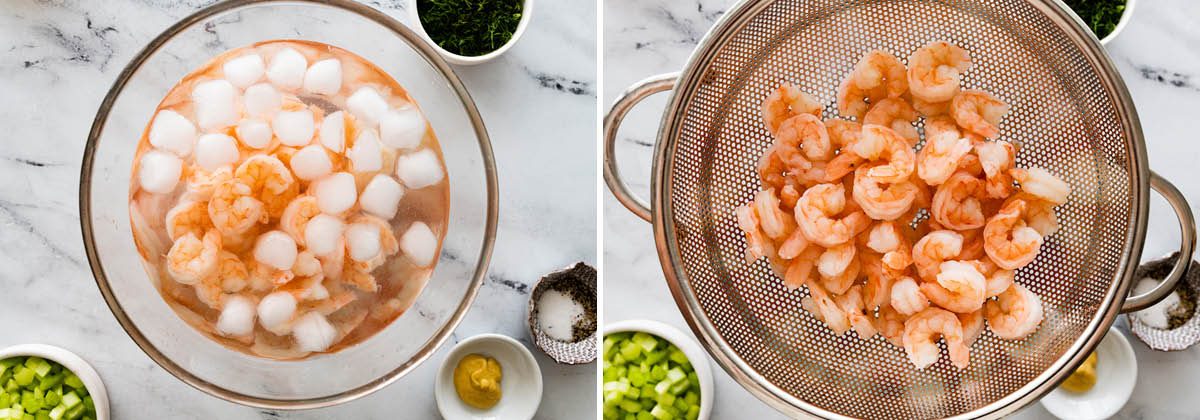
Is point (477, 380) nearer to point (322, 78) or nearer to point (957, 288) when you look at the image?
point (322, 78)

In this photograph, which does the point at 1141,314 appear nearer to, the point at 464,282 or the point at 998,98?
the point at 998,98

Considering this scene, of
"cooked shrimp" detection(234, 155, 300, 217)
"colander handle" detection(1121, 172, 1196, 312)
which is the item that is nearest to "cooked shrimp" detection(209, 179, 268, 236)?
"cooked shrimp" detection(234, 155, 300, 217)

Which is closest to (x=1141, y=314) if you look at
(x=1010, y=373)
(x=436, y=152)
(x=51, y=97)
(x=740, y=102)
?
(x=1010, y=373)

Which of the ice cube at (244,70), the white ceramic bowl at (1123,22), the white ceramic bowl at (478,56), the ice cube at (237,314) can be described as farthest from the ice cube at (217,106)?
the white ceramic bowl at (1123,22)

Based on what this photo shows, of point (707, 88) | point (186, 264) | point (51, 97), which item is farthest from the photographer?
point (51, 97)

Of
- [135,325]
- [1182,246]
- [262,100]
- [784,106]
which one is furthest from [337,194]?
[1182,246]

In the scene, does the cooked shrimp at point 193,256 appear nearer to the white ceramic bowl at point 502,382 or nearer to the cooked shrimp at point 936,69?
the white ceramic bowl at point 502,382

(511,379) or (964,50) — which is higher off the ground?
(964,50)

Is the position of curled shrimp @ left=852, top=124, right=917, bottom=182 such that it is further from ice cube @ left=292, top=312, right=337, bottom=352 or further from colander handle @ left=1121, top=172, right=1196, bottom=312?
ice cube @ left=292, top=312, right=337, bottom=352
